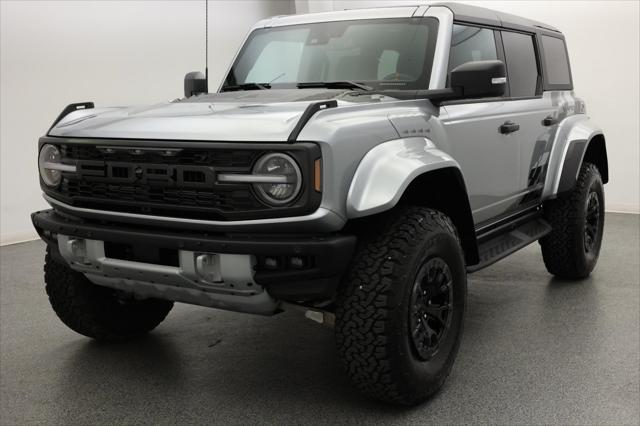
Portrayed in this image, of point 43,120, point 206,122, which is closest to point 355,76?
point 206,122

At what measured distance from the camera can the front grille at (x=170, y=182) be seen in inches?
88.5

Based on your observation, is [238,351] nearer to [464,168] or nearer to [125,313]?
[125,313]

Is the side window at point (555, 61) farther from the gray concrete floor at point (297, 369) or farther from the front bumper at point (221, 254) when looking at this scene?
the front bumper at point (221, 254)

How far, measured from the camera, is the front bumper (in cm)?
222

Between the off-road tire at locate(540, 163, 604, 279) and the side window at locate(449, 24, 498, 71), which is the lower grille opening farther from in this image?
the off-road tire at locate(540, 163, 604, 279)

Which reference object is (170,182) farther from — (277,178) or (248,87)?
(248,87)

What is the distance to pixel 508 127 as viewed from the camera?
11.4 feet

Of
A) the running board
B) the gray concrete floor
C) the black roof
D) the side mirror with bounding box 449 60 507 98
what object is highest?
the black roof

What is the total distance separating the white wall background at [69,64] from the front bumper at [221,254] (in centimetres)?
400

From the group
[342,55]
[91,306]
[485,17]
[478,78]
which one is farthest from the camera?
[485,17]

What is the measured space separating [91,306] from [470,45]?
2.20m

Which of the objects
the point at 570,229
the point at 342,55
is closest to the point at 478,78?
the point at 342,55

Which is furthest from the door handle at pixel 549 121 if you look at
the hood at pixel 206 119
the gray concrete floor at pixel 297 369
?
the hood at pixel 206 119

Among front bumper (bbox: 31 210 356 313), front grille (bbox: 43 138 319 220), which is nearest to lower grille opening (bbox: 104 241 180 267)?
front bumper (bbox: 31 210 356 313)
